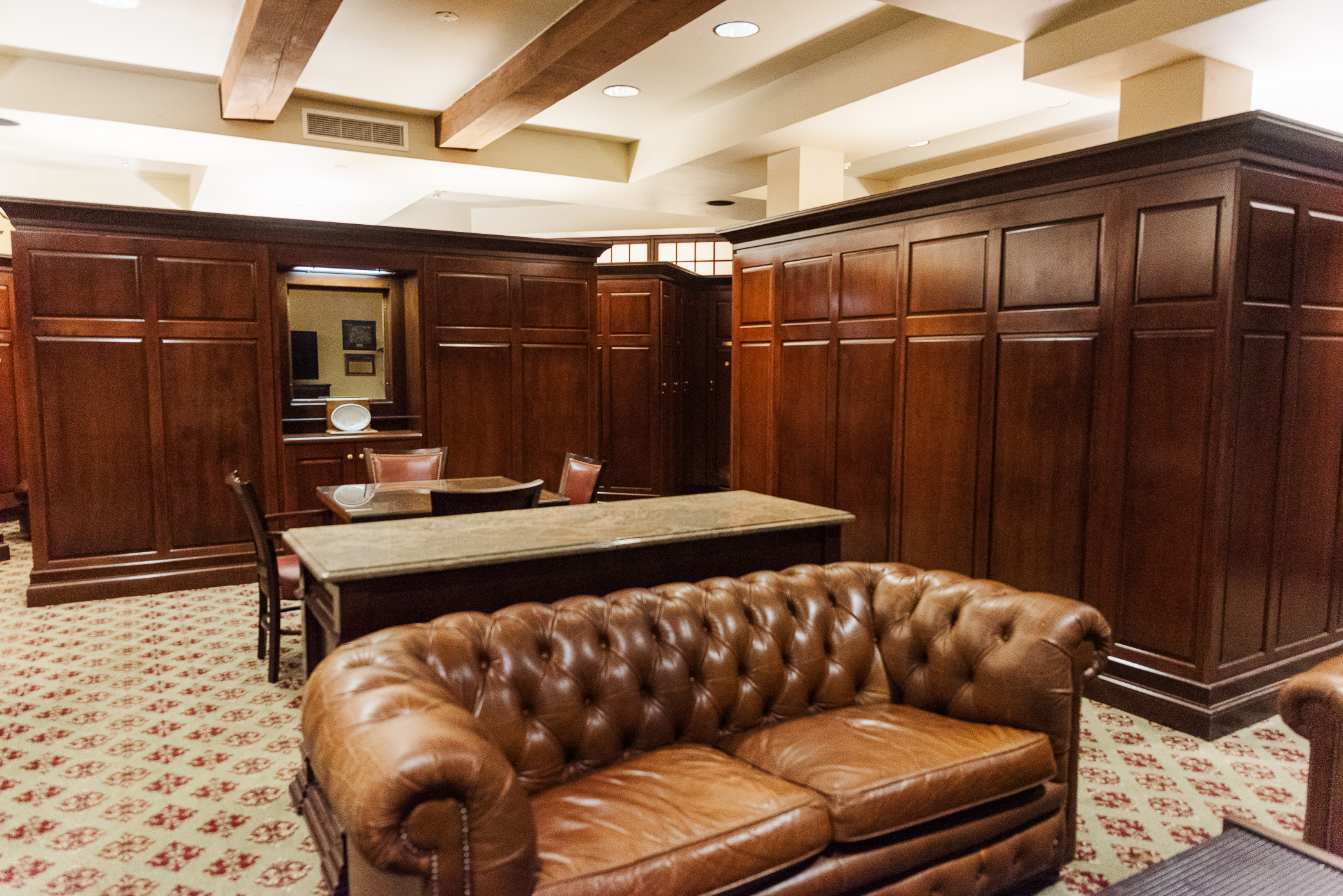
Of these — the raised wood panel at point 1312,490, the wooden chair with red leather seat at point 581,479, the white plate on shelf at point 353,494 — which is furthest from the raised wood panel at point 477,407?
the raised wood panel at point 1312,490

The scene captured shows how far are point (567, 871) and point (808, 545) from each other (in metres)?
1.68

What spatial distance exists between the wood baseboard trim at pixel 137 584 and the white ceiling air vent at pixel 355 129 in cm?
293

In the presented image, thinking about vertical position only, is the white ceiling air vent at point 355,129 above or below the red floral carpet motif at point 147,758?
above

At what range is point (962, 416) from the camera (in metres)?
4.32

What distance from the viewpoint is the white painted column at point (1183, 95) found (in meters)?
3.64

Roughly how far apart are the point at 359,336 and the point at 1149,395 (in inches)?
218

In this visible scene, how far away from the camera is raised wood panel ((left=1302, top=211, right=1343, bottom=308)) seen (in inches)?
135

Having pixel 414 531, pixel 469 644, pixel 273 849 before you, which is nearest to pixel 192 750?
pixel 273 849

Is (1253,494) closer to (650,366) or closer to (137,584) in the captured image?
(650,366)

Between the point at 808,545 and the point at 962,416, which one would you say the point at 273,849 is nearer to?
the point at 808,545

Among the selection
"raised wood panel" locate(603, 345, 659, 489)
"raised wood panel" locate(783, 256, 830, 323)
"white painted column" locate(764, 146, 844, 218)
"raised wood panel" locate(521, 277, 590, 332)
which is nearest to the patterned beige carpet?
"raised wood panel" locate(783, 256, 830, 323)

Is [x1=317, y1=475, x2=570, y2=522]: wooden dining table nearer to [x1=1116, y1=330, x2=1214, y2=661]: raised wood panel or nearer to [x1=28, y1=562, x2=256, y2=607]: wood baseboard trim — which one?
[x1=28, y1=562, x2=256, y2=607]: wood baseboard trim

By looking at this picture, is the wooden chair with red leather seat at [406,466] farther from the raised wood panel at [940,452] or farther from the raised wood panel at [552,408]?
the raised wood panel at [940,452]

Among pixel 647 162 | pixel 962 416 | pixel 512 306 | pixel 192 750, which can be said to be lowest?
pixel 192 750
